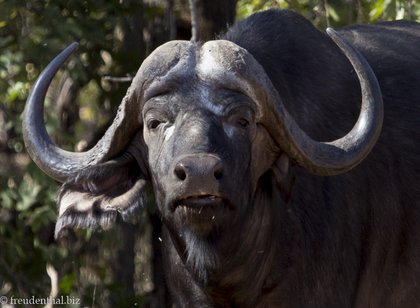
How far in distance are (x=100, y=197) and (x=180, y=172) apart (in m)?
0.56

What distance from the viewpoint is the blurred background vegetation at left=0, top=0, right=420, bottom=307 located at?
22.3 ft

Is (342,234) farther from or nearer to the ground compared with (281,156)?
nearer to the ground

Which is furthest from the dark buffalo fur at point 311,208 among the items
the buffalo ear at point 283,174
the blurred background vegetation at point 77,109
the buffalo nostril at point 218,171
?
the blurred background vegetation at point 77,109

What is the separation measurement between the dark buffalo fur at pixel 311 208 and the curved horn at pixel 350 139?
0.47 feet

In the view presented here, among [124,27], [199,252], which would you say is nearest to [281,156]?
[199,252]

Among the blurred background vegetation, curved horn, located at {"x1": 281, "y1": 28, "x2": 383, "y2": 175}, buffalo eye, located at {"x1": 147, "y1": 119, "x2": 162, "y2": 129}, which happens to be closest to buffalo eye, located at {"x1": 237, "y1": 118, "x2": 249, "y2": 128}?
curved horn, located at {"x1": 281, "y1": 28, "x2": 383, "y2": 175}

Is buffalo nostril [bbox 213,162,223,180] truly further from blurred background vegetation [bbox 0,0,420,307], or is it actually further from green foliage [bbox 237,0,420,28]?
green foliage [bbox 237,0,420,28]

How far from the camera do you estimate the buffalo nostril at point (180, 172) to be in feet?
15.0

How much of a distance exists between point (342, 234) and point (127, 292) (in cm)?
209

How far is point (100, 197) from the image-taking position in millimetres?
5066

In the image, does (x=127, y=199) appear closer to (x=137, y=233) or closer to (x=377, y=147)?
(x=377, y=147)

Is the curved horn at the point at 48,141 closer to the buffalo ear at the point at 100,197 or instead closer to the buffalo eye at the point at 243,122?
the buffalo ear at the point at 100,197

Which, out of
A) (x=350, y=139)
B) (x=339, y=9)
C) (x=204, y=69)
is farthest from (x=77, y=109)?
(x=350, y=139)

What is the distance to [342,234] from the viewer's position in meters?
5.40
